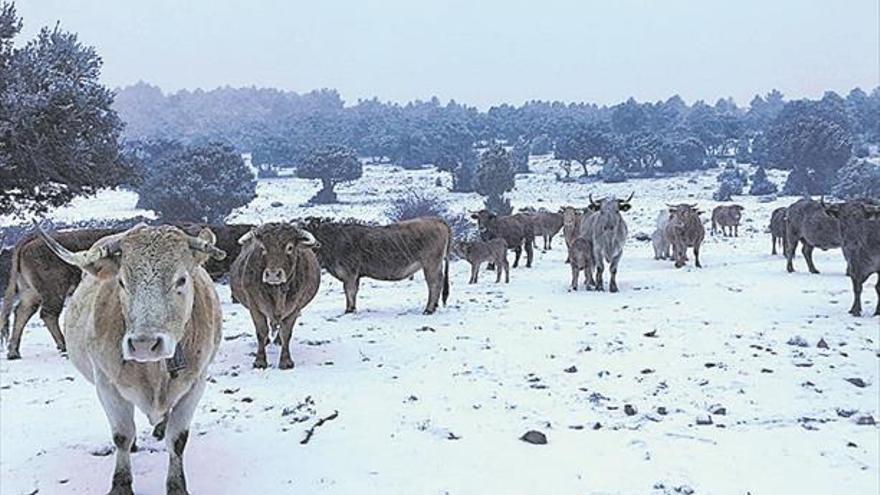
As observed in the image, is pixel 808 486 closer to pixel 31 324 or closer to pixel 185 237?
pixel 185 237

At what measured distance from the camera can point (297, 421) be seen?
20.1 ft

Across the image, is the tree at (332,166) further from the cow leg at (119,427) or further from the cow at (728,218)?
the cow leg at (119,427)

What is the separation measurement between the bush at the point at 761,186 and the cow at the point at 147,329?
52790mm

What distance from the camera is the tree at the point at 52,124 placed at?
14727 mm

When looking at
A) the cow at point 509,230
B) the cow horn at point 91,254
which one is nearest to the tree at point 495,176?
the cow at point 509,230

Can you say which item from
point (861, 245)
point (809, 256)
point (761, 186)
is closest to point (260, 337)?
point (861, 245)

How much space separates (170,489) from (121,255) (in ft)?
4.63

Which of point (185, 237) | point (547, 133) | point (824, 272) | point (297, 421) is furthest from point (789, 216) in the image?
point (547, 133)

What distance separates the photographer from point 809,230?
15.7 meters

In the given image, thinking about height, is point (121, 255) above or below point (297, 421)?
above

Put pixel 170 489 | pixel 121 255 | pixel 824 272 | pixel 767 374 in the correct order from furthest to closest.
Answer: pixel 824 272 → pixel 767 374 → pixel 170 489 → pixel 121 255

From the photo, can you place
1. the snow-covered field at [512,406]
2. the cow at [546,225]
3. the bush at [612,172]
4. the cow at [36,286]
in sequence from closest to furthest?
1. the snow-covered field at [512,406]
2. the cow at [36,286]
3. the cow at [546,225]
4. the bush at [612,172]

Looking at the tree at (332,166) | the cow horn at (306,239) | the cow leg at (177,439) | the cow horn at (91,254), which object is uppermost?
the tree at (332,166)

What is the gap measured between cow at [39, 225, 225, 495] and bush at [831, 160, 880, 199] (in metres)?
46.7
